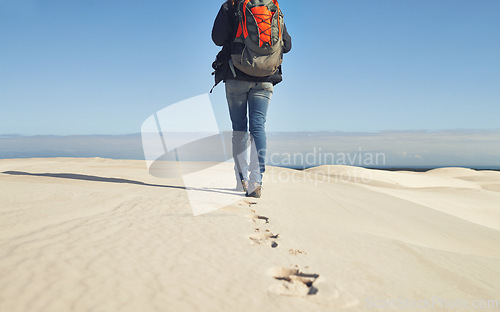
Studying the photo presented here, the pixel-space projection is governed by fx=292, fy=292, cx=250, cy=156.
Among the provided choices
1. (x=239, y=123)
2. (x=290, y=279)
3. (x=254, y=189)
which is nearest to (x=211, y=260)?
(x=290, y=279)

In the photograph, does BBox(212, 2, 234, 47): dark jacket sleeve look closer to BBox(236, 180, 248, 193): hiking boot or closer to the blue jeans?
the blue jeans

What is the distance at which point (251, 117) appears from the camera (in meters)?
3.79

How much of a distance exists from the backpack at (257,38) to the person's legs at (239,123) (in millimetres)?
319

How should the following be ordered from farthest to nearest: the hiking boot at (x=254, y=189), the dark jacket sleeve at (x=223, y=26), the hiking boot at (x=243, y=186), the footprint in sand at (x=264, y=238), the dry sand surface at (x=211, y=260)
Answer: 1. the hiking boot at (x=243, y=186)
2. the hiking boot at (x=254, y=189)
3. the dark jacket sleeve at (x=223, y=26)
4. the footprint in sand at (x=264, y=238)
5. the dry sand surface at (x=211, y=260)

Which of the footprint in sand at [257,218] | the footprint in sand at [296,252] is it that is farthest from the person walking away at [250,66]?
the footprint in sand at [296,252]

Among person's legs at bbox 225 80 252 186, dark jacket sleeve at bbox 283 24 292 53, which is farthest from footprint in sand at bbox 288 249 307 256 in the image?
dark jacket sleeve at bbox 283 24 292 53

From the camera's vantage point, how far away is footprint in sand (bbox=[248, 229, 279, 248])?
209cm

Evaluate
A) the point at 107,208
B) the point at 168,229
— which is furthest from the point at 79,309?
the point at 107,208

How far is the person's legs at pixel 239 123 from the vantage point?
378 centimetres

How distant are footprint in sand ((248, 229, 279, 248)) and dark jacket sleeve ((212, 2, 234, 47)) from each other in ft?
8.22

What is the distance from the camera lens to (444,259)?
2.34 metres

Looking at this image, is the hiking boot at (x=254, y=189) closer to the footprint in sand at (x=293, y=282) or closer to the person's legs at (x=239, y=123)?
the person's legs at (x=239, y=123)

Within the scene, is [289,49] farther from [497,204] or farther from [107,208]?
[497,204]

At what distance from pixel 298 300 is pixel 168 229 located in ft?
3.67
